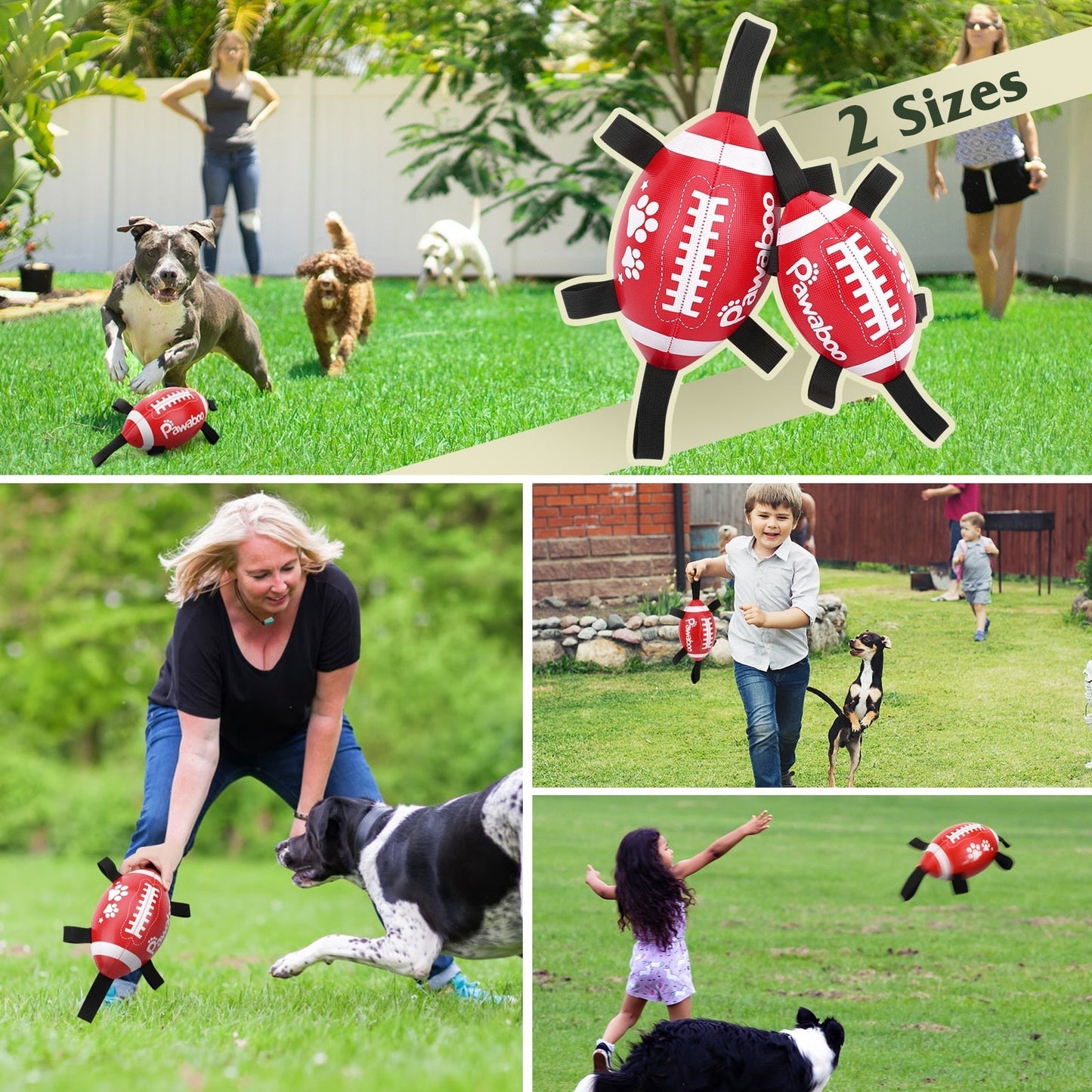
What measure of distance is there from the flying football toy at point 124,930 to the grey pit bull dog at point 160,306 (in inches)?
67.6

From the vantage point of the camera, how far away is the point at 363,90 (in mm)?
11648

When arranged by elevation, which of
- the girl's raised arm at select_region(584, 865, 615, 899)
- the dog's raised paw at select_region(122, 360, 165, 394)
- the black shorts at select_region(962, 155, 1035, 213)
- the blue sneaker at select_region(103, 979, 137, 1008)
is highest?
the black shorts at select_region(962, 155, 1035, 213)

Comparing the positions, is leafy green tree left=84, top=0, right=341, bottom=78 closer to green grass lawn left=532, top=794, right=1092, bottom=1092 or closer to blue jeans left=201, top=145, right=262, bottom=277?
blue jeans left=201, top=145, right=262, bottom=277

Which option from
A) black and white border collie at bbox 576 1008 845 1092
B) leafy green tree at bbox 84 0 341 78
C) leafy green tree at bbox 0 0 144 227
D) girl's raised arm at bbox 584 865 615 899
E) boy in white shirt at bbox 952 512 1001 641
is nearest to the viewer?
black and white border collie at bbox 576 1008 845 1092

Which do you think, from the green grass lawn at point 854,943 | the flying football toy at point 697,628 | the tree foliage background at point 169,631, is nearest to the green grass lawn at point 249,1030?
the green grass lawn at point 854,943

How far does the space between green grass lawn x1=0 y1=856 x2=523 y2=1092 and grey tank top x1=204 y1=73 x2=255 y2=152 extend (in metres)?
5.09

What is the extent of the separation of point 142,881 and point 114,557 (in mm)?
4834

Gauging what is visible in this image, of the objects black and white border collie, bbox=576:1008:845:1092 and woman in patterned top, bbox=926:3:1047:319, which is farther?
woman in patterned top, bbox=926:3:1047:319

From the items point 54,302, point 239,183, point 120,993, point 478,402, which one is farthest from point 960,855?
point 239,183

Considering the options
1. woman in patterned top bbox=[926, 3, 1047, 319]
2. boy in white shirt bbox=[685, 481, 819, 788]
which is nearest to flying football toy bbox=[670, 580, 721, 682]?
boy in white shirt bbox=[685, 481, 819, 788]

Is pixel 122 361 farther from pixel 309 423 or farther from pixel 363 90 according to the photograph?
pixel 363 90

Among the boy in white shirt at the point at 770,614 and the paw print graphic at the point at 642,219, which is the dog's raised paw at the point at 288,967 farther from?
the paw print graphic at the point at 642,219

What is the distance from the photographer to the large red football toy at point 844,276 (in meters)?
3.31

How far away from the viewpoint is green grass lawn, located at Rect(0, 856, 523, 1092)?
287 centimetres
